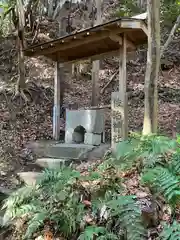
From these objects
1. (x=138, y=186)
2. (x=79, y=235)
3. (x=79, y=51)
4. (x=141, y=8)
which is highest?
(x=141, y=8)

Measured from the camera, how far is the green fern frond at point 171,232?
10.1 feet

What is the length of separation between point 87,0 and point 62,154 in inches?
448

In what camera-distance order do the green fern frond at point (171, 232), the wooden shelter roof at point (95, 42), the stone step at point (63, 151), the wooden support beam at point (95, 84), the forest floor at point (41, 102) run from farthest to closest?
the wooden support beam at point (95, 84), the forest floor at point (41, 102), the stone step at point (63, 151), the wooden shelter roof at point (95, 42), the green fern frond at point (171, 232)

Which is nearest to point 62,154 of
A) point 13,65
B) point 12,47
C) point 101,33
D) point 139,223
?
point 101,33

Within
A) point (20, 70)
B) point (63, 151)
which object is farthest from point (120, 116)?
point (20, 70)

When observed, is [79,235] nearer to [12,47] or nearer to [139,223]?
[139,223]

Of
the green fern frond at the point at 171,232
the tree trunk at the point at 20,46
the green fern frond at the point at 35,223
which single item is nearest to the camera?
the green fern frond at the point at 171,232

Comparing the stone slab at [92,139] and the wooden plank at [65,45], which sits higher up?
the wooden plank at [65,45]

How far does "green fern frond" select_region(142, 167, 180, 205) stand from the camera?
11.5 ft

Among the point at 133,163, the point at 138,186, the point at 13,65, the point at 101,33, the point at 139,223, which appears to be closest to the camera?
the point at 139,223

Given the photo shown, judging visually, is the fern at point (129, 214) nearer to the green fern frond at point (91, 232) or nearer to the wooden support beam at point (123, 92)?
the green fern frond at point (91, 232)

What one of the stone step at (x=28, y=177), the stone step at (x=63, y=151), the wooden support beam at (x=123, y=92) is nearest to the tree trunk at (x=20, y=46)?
the stone step at (x=63, y=151)

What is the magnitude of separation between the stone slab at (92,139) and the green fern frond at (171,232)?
4897mm

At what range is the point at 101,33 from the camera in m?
7.37
